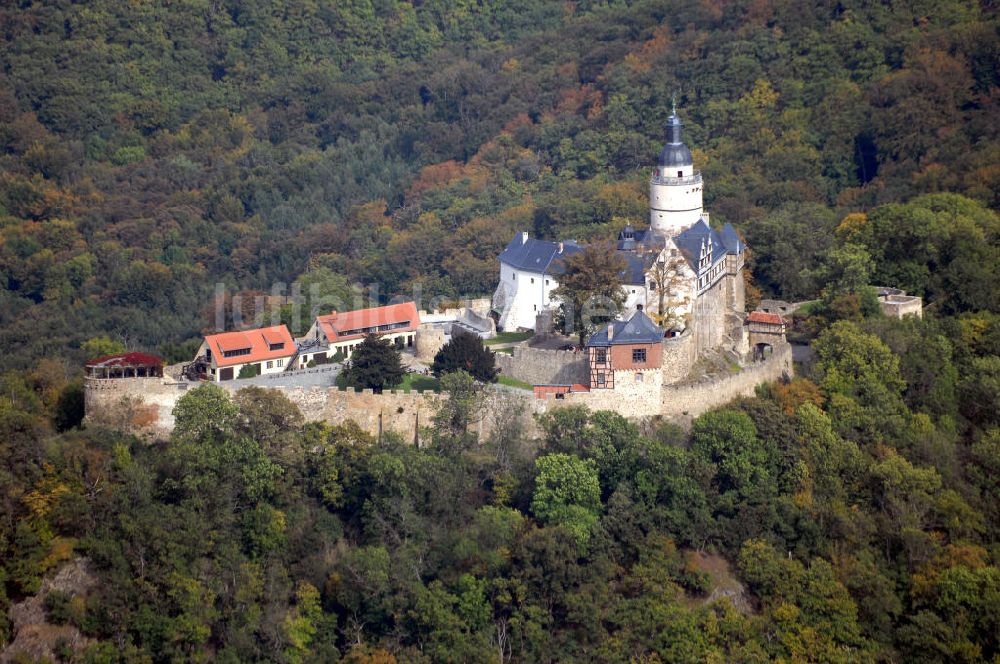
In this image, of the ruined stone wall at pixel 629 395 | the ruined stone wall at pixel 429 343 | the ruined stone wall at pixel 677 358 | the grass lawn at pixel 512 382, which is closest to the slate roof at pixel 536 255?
the ruined stone wall at pixel 429 343

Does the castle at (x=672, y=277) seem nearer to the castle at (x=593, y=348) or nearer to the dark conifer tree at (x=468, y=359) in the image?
the castle at (x=593, y=348)

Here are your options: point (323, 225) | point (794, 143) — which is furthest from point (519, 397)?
point (323, 225)

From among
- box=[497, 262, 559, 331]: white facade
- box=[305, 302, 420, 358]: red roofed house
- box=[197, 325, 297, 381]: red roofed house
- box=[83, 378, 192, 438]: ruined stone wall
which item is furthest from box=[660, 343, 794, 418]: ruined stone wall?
box=[83, 378, 192, 438]: ruined stone wall

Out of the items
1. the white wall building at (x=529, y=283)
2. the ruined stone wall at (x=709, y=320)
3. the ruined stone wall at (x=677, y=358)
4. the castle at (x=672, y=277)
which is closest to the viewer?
the ruined stone wall at (x=677, y=358)

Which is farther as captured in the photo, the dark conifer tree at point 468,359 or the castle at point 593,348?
the dark conifer tree at point 468,359

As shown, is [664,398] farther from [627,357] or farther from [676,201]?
[676,201]

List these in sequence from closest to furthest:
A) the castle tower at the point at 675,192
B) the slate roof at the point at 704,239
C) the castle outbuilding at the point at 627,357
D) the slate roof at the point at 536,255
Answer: the castle outbuilding at the point at 627,357 < the slate roof at the point at 704,239 < the slate roof at the point at 536,255 < the castle tower at the point at 675,192
